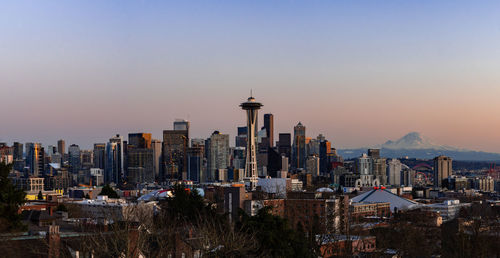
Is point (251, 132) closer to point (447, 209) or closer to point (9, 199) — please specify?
point (447, 209)

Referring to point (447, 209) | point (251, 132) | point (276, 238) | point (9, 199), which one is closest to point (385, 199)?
point (447, 209)

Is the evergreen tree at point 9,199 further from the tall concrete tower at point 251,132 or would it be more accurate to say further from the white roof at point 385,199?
the tall concrete tower at point 251,132

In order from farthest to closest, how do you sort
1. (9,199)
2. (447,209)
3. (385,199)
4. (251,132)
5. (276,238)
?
(251,132)
(385,199)
(447,209)
(9,199)
(276,238)

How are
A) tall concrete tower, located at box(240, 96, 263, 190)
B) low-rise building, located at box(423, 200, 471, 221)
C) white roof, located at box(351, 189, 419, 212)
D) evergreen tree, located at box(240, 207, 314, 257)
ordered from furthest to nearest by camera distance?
tall concrete tower, located at box(240, 96, 263, 190), white roof, located at box(351, 189, 419, 212), low-rise building, located at box(423, 200, 471, 221), evergreen tree, located at box(240, 207, 314, 257)

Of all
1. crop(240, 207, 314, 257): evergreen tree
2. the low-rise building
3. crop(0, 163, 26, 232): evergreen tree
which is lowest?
the low-rise building

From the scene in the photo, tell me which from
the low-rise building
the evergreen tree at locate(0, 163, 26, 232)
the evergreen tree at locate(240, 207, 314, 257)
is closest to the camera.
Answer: the evergreen tree at locate(240, 207, 314, 257)

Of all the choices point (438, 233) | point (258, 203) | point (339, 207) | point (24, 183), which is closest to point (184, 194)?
point (258, 203)

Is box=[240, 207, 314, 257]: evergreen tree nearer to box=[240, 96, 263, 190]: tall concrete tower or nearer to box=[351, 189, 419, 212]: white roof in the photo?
box=[351, 189, 419, 212]: white roof

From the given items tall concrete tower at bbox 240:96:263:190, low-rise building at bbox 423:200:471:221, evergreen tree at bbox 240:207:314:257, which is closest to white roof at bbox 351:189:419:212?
low-rise building at bbox 423:200:471:221

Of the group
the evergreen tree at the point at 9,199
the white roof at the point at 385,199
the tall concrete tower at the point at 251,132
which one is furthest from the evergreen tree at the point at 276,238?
the tall concrete tower at the point at 251,132

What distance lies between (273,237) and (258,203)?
125 feet

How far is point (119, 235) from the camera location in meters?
22.1

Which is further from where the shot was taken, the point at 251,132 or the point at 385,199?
the point at 251,132

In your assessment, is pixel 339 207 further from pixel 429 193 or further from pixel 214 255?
pixel 429 193
